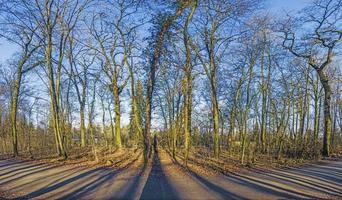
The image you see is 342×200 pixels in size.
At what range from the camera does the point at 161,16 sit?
15.2 meters

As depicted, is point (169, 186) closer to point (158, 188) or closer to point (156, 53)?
point (158, 188)

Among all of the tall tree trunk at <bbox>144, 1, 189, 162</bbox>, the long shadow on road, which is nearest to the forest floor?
the long shadow on road

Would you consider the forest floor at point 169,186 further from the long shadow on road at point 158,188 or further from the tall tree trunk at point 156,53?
the tall tree trunk at point 156,53

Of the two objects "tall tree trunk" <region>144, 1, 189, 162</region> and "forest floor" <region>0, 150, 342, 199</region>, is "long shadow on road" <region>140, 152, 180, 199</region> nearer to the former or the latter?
"forest floor" <region>0, 150, 342, 199</region>

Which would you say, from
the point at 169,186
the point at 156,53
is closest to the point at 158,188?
the point at 169,186

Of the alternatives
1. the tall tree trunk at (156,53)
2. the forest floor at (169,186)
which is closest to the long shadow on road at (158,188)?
the forest floor at (169,186)

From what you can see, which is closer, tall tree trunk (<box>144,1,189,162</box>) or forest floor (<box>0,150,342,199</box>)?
forest floor (<box>0,150,342,199</box>)

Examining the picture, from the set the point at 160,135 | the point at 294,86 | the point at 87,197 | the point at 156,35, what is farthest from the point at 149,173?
the point at 160,135

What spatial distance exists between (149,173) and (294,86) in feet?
65.6

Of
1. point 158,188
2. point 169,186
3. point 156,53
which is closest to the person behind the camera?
point 158,188

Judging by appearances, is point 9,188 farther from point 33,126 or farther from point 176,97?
point 33,126

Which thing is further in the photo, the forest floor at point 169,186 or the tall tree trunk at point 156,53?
the tall tree trunk at point 156,53

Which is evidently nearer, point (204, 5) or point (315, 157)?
point (204, 5)

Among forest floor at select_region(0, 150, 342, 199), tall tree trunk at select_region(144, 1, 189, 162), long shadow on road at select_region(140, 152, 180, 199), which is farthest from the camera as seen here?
tall tree trunk at select_region(144, 1, 189, 162)
